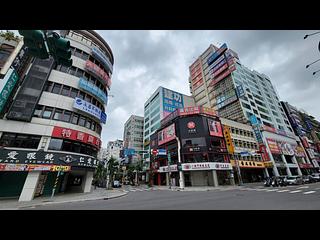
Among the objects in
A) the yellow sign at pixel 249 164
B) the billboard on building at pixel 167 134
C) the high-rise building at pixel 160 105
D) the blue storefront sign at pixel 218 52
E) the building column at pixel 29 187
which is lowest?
the building column at pixel 29 187

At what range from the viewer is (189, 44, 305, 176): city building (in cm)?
3098

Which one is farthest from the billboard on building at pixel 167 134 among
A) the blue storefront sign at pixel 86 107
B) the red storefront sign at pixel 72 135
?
the red storefront sign at pixel 72 135

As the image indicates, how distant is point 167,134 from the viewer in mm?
27562

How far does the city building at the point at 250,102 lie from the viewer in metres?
31.0

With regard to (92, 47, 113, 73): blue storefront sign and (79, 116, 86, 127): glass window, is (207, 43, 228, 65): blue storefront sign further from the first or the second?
(79, 116, 86, 127): glass window

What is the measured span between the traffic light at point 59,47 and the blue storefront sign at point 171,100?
3633 centimetres

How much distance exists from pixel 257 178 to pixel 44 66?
36085mm

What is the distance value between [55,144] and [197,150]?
17410 mm

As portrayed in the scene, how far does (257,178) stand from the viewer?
28.3 metres

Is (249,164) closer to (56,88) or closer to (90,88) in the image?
(90,88)

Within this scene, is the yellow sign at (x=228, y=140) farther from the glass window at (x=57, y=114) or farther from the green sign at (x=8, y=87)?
the green sign at (x=8, y=87)

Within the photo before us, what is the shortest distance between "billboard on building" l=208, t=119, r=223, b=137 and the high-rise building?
16301mm
